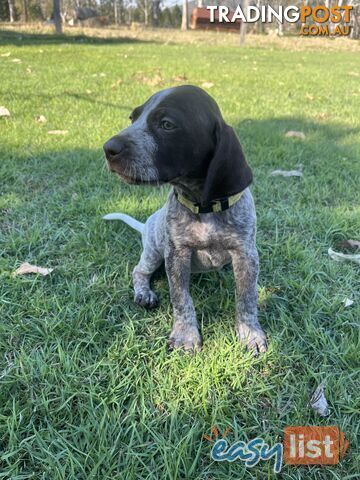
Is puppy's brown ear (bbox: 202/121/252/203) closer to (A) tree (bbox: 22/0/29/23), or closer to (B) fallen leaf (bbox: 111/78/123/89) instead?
(B) fallen leaf (bbox: 111/78/123/89)

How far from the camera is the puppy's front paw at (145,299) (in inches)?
104

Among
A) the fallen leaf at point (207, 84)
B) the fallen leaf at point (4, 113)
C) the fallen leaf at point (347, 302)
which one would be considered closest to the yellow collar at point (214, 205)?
the fallen leaf at point (347, 302)

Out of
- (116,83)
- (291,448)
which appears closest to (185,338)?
(291,448)

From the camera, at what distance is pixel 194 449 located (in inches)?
70.9

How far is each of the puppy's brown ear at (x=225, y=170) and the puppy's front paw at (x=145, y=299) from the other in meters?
0.82

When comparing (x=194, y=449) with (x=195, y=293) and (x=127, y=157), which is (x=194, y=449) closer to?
(x=195, y=293)

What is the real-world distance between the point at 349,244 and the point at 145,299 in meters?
1.65

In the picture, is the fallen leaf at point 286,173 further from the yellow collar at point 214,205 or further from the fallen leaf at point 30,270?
the fallen leaf at point 30,270

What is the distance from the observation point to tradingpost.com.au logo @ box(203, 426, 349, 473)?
5.80 feet

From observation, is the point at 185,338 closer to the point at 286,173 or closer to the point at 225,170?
the point at 225,170

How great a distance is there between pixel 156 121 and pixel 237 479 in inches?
61.9

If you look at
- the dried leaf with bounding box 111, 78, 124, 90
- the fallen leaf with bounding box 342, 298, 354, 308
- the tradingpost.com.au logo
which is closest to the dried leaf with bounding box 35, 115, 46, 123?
the dried leaf with bounding box 111, 78, 124, 90

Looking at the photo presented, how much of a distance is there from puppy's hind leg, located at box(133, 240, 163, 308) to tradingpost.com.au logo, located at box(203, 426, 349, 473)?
99 cm

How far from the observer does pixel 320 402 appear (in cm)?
198
